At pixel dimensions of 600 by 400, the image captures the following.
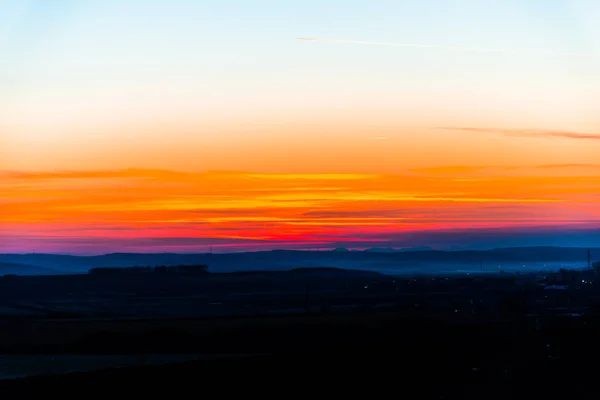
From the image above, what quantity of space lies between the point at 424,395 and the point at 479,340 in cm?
Answer: 2004

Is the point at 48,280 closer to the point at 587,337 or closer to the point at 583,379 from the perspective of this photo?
the point at 587,337

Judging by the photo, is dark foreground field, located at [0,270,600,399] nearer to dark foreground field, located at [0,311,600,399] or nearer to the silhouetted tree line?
dark foreground field, located at [0,311,600,399]

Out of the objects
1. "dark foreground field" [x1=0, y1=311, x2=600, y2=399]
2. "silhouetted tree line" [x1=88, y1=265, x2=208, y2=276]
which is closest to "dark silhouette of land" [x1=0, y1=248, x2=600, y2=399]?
"dark foreground field" [x1=0, y1=311, x2=600, y2=399]

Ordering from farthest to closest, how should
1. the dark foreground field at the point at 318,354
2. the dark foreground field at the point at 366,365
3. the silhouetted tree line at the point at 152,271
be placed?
the silhouetted tree line at the point at 152,271
the dark foreground field at the point at 318,354
the dark foreground field at the point at 366,365

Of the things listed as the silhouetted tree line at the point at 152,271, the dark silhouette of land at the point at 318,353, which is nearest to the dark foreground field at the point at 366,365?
the dark silhouette of land at the point at 318,353

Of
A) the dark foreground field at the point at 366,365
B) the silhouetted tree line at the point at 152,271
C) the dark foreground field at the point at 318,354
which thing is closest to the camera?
the dark foreground field at the point at 366,365

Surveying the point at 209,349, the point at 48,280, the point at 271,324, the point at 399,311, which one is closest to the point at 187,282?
the point at 48,280

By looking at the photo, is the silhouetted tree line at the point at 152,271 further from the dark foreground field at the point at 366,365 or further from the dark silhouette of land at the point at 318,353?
the dark foreground field at the point at 366,365

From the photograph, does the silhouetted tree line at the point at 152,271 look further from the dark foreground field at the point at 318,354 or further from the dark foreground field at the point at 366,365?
the dark foreground field at the point at 366,365

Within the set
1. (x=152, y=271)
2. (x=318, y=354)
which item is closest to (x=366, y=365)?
(x=318, y=354)

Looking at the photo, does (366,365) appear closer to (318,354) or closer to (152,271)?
(318,354)

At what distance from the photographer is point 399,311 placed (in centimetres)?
7506

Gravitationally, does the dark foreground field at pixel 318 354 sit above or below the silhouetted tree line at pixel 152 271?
below

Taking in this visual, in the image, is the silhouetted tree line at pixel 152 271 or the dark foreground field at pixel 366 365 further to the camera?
the silhouetted tree line at pixel 152 271
